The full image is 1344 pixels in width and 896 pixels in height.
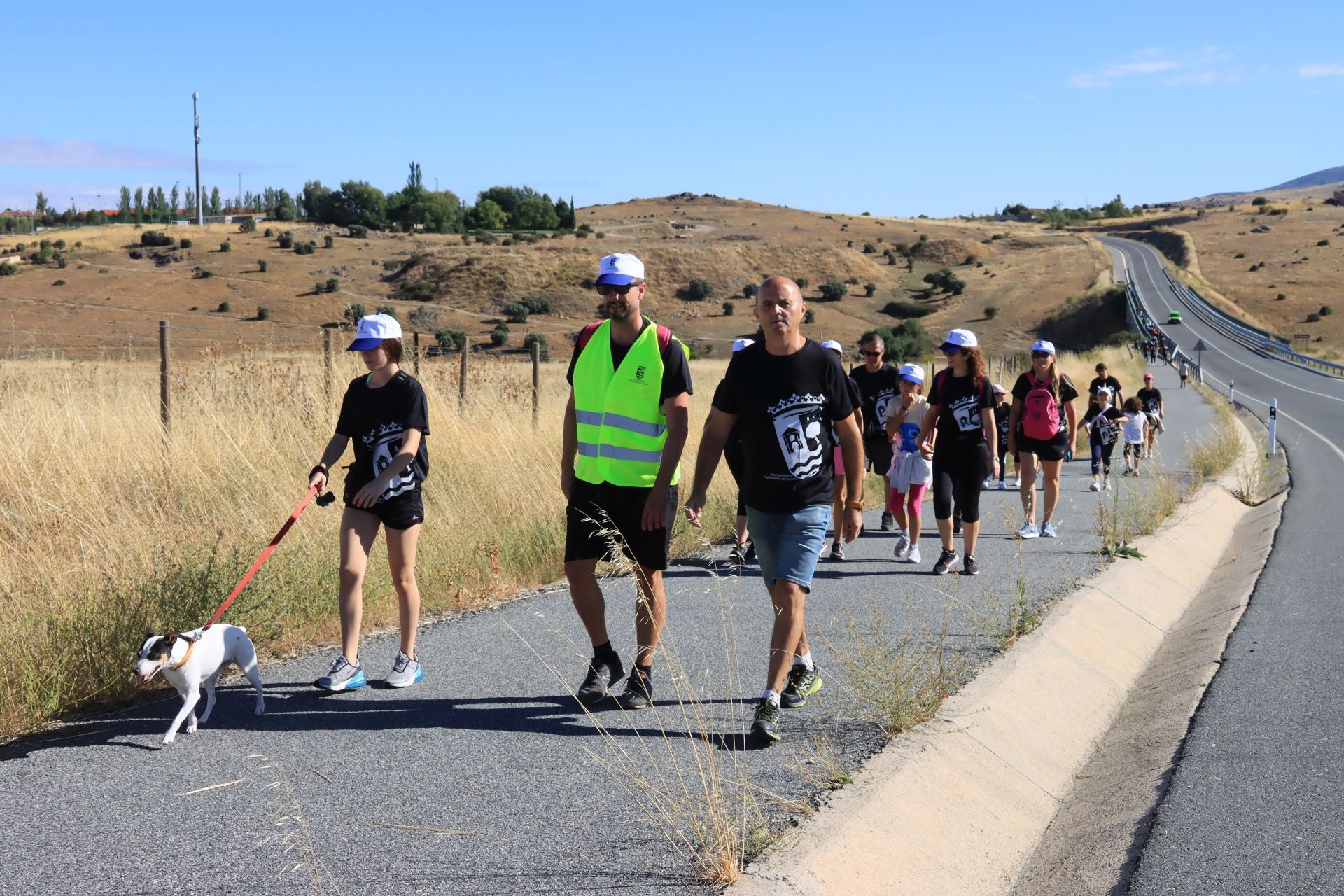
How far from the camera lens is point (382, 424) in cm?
559

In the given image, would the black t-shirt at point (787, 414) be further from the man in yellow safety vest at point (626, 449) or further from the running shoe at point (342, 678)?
the running shoe at point (342, 678)

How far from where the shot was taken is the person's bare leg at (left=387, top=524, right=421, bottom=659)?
5645 millimetres

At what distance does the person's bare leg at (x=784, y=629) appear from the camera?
508 centimetres

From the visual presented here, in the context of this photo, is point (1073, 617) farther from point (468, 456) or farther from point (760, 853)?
point (468, 456)

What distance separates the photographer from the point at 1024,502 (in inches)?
448

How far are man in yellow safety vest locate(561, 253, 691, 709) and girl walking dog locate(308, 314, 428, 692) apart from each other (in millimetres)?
777

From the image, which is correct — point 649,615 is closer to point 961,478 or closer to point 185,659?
point 185,659

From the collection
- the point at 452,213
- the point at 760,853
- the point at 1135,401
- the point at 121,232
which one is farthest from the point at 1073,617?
the point at 452,213

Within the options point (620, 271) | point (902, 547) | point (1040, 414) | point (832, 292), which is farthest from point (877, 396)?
point (832, 292)

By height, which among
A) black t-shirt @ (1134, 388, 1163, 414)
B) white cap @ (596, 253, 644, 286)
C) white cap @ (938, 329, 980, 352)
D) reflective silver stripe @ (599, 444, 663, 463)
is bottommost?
black t-shirt @ (1134, 388, 1163, 414)

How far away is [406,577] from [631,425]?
1.41 meters

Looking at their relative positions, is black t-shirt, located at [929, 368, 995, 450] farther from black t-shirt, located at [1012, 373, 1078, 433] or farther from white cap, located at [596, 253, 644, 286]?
white cap, located at [596, 253, 644, 286]

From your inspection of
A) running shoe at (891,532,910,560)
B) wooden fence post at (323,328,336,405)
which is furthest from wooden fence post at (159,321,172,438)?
running shoe at (891,532,910,560)

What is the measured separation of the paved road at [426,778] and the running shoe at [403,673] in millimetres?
75
